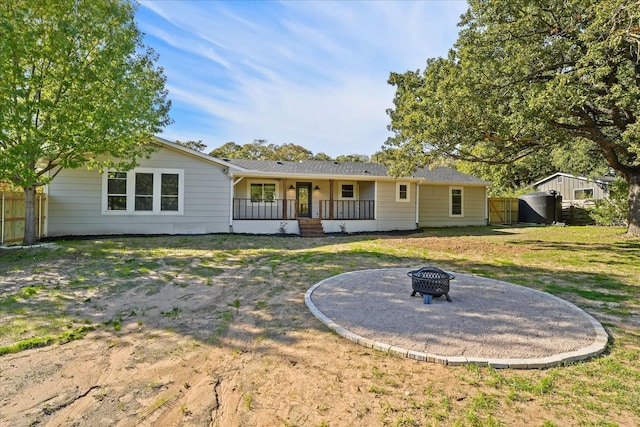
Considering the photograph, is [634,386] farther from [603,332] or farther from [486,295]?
[486,295]

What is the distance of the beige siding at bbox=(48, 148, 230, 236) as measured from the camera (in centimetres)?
1140

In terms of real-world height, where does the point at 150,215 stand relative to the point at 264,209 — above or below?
below

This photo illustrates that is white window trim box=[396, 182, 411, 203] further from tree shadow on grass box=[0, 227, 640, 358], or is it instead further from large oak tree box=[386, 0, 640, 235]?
tree shadow on grass box=[0, 227, 640, 358]

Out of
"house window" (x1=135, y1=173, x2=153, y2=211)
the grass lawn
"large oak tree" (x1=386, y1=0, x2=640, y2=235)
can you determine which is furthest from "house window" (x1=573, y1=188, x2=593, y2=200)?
"house window" (x1=135, y1=173, x2=153, y2=211)

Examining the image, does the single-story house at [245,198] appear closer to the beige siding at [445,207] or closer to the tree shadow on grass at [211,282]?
the beige siding at [445,207]

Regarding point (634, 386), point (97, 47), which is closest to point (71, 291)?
point (634, 386)

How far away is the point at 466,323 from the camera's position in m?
3.89

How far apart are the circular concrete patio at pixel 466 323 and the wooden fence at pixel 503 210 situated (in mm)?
17231

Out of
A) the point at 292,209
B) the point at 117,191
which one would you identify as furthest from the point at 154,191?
the point at 292,209

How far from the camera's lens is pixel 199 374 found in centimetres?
280

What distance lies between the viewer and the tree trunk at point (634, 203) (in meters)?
12.2

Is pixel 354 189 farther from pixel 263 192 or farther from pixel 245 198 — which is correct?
pixel 245 198

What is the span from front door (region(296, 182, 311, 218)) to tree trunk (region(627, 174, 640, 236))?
12.6 meters

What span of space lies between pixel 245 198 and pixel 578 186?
21.9 m
